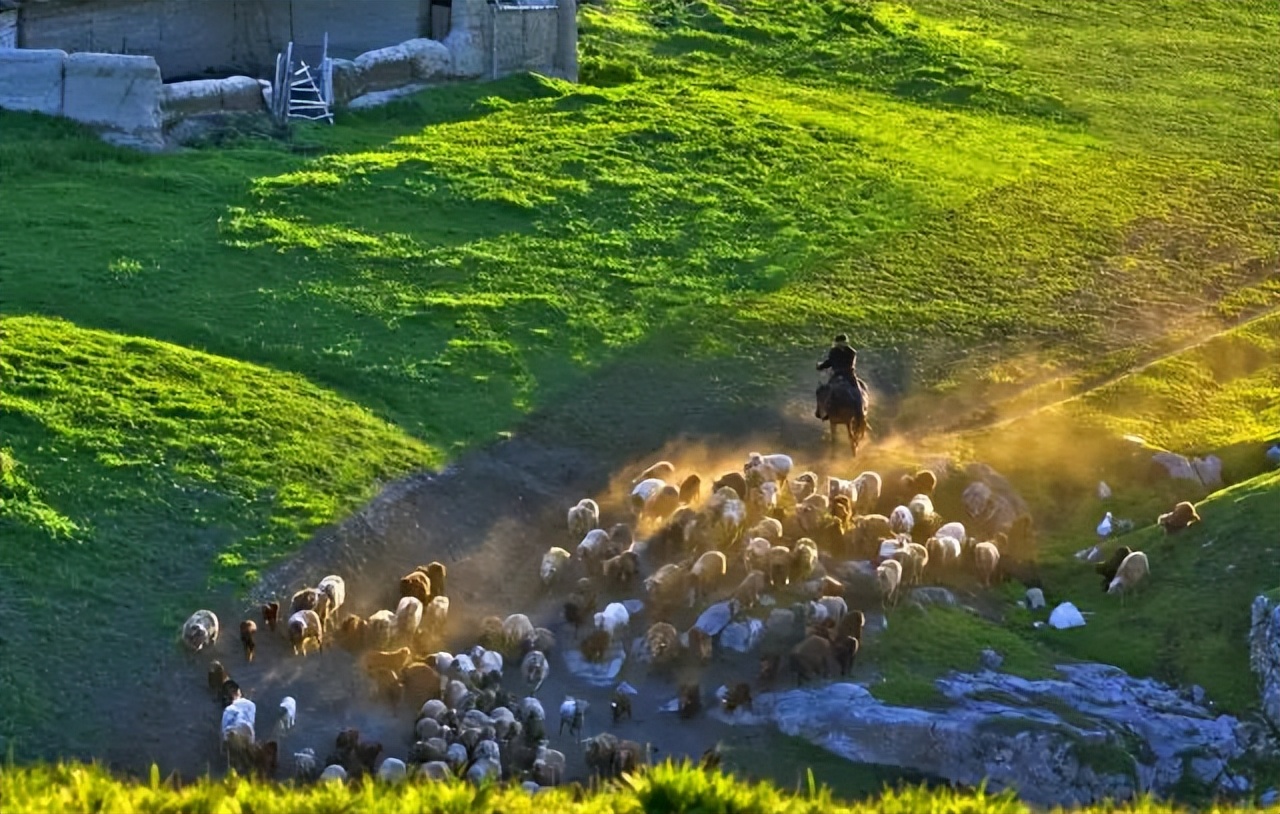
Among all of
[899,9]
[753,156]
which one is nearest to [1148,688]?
[753,156]

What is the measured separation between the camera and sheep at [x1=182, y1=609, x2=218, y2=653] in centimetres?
2138

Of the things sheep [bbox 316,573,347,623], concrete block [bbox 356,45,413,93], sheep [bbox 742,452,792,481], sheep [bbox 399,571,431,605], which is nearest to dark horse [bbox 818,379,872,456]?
sheep [bbox 742,452,792,481]

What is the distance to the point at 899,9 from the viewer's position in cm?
5012

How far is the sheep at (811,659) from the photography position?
21.8 meters

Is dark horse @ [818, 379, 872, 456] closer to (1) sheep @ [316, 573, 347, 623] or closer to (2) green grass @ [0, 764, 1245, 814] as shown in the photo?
(1) sheep @ [316, 573, 347, 623]

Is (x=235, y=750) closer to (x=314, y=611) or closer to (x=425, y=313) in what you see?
(x=314, y=611)

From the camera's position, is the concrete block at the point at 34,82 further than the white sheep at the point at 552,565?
Yes

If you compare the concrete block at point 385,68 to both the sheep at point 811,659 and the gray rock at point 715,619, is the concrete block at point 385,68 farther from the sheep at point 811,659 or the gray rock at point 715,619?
the sheep at point 811,659

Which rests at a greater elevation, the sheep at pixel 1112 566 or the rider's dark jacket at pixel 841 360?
the rider's dark jacket at pixel 841 360

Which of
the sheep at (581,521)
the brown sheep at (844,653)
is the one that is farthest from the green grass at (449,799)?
the sheep at (581,521)

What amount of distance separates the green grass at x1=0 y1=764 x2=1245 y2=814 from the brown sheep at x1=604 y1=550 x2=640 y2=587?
10406 millimetres

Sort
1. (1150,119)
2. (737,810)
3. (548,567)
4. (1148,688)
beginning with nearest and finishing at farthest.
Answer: (737,810) < (1148,688) < (548,567) < (1150,119)

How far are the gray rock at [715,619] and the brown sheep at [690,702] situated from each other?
1164mm

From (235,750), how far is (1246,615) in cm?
1087
